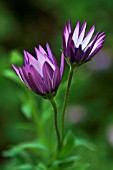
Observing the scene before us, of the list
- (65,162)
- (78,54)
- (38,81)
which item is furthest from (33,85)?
(65,162)

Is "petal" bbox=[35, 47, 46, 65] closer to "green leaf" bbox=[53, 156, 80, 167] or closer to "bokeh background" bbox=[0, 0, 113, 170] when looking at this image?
"green leaf" bbox=[53, 156, 80, 167]

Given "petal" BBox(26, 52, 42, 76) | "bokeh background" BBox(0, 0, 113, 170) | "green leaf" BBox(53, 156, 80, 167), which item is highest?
"bokeh background" BBox(0, 0, 113, 170)

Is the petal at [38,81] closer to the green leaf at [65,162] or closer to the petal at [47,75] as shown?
the petal at [47,75]

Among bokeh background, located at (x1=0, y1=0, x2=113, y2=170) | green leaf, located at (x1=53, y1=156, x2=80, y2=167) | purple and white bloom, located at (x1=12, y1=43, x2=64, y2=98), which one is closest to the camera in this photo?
purple and white bloom, located at (x1=12, y1=43, x2=64, y2=98)

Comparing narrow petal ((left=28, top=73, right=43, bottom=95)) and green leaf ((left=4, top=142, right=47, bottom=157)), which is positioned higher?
green leaf ((left=4, top=142, right=47, bottom=157))

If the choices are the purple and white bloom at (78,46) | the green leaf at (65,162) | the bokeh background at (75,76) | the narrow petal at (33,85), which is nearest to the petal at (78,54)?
the purple and white bloom at (78,46)

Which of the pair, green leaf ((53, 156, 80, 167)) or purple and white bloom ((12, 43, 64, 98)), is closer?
purple and white bloom ((12, 43, 64, 98))

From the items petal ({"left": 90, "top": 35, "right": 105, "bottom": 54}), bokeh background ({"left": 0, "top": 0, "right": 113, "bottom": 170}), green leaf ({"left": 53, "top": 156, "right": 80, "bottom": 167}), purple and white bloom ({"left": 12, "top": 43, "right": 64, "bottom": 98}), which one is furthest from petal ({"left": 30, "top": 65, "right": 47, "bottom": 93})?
bokeh background ({"left": 0, "top": 0, "right": 113, "bottom": 170})

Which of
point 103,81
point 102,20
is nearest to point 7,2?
point 102,20
